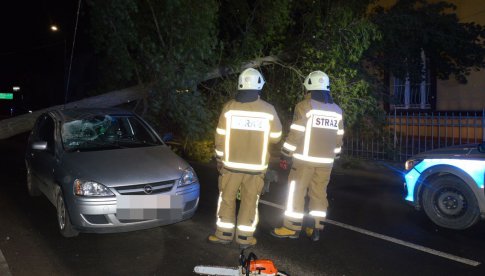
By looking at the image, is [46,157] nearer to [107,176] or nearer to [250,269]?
[107,176]

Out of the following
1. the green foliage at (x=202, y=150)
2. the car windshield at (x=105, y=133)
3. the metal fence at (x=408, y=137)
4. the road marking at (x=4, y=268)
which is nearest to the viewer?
the road marking at (x=4, y=268)

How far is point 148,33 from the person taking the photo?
10398 mm

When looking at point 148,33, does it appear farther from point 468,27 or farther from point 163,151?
point 468,27

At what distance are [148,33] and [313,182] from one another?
6685 millimetres

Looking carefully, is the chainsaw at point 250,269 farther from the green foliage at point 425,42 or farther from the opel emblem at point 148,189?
the green foliage at point 425,42

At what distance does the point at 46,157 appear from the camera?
599 cm

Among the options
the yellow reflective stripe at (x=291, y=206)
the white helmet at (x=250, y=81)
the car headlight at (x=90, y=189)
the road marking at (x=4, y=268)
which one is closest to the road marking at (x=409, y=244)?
the yellow reflective stripe at (x=291, y=206)

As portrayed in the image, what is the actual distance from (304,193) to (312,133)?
2.25 feet

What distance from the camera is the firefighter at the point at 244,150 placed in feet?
15.3

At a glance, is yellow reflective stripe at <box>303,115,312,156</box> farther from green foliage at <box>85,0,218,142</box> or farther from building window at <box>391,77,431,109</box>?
building window at <box>391,77,431,109</box>

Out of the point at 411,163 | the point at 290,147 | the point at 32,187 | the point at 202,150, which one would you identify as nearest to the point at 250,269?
the point at 290,147

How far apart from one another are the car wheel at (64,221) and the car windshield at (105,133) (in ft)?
2.36

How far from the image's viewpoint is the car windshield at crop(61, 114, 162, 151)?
591 centimetres

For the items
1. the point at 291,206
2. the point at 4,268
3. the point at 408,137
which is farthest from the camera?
the point at 408,137
